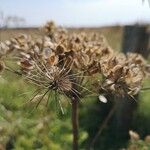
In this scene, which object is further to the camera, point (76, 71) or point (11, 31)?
point (11, 31)

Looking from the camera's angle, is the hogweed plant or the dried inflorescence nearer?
the hogweed plant

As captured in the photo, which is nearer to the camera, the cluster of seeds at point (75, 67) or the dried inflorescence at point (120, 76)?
the cluster of seeds at point (75, 67)

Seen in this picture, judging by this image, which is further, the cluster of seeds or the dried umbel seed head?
the dried umbel seed head

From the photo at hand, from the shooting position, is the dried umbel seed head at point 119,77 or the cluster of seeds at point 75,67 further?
the dried umbel seed head at point 119,77

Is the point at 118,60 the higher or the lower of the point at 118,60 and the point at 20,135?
the higher

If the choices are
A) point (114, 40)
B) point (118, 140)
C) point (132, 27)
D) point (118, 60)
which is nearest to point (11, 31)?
point (118, 60)

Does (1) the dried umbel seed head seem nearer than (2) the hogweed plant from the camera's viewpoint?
No

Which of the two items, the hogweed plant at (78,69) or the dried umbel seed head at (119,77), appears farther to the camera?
the dried umbel seed head at (119,77)

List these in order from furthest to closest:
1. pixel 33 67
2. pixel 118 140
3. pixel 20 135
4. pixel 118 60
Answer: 1. pixel 118 140
2. pixel 20 135
3. pixel 118 60
4. pixel 33 67

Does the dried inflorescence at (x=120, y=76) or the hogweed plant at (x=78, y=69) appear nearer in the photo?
the hogweed plant at (x=78, y=69)

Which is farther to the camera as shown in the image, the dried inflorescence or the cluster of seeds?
the dried inflorescence

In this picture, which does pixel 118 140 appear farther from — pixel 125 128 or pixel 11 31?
pixel 11 31
